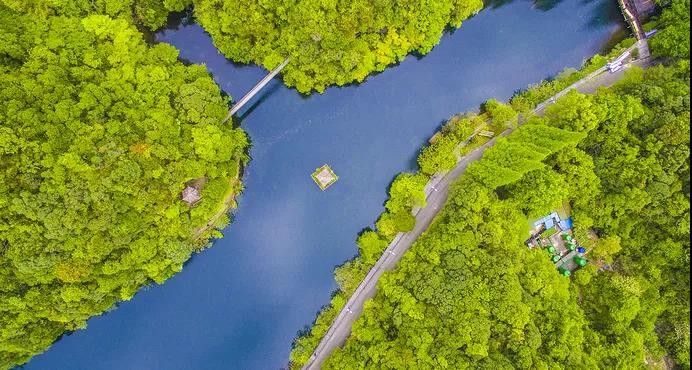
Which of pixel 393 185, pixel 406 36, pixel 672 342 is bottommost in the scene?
pixel 672 342

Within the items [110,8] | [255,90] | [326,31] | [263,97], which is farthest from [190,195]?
[326,31]

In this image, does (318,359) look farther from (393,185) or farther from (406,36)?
(406,36)

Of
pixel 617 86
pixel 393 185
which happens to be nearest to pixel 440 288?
pixel 393 185

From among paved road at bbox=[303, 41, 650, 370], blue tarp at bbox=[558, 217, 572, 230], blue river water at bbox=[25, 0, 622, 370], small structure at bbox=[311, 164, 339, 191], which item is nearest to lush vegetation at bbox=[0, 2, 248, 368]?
blue river water at bbox=[25, 0, 622, 370]

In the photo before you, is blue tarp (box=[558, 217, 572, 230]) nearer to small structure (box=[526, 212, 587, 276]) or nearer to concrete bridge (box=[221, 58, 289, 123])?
small structure (box=[526, 212, 587, 276])

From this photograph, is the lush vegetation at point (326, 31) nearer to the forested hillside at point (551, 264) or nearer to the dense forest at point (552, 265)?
the dense forest at point (552, 265)

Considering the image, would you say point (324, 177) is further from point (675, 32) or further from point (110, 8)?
point (675, 32)
